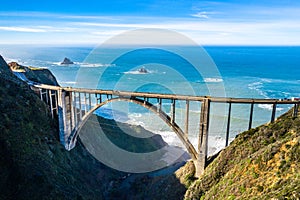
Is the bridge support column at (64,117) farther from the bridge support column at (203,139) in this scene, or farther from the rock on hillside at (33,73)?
the bridge support column at (203,139)

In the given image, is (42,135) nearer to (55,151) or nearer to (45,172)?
(55,151)

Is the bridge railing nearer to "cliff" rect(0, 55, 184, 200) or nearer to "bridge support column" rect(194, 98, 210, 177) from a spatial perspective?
"bridge support column" rect(194, 98, 210, 177)

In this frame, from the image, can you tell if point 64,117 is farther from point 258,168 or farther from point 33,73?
point 258,168

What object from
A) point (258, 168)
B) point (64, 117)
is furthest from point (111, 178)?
point (258, 168)

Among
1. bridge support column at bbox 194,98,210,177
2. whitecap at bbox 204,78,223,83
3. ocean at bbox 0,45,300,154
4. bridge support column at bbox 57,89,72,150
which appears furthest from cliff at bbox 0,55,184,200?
whitecap at bbox 204,78,223,83

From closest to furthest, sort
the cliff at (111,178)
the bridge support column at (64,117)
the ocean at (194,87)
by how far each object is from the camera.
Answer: the cliff at (111,178) → the bridge support column at (64,117) → the ocean at (194,87)

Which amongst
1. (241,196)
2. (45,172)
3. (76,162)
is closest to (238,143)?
(241,196)

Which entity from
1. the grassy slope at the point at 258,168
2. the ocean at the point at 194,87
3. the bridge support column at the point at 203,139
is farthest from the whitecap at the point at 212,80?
the grassy slope at the point at 258,168
